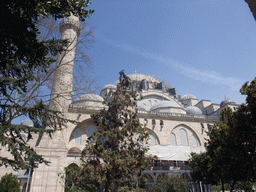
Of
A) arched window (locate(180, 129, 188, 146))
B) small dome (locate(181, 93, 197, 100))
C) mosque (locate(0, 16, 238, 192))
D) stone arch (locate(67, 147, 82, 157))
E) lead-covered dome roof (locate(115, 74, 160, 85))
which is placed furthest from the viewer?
small dome (locate(181, 93, 197, 100))

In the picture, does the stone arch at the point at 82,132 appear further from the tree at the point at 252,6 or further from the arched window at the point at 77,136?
the tree at the point at 252,6

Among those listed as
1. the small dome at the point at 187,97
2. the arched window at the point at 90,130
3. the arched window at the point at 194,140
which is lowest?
the arched window at the point at 194,140

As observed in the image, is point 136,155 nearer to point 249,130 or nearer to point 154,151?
point 249,130

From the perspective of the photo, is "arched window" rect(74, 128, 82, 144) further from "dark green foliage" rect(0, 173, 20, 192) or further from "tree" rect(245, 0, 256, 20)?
"tree" rect(245, 0, 256, 20)

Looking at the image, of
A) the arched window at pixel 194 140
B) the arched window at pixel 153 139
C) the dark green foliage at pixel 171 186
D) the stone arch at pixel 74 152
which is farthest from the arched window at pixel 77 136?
the arched window at pixel 194 140

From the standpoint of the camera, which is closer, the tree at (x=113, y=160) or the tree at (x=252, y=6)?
the tree at (x=252, y=6)

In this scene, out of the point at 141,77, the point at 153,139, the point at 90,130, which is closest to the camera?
the point at 90,130

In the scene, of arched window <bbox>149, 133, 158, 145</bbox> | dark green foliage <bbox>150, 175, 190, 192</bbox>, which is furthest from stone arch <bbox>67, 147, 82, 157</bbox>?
dark green foliage <bbox>150, 175, 190, 192</bbox>

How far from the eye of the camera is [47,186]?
38.9ft

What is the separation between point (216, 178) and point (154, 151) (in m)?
6.50

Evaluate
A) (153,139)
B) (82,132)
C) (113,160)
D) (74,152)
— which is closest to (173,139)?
(153,139)

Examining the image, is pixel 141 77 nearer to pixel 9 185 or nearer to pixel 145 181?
pixel 9 185

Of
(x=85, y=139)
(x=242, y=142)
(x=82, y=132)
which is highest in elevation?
(x=82, y=132)

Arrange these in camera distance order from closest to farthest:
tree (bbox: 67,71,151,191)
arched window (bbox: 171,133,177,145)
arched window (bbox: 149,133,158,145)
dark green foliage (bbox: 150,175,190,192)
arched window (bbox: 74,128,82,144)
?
tree (bbox: 67,71,151,191)
dark green foliage (bbox: 150,175,190,192)
arched window (bbox: 74,128,82,144)
arched window (bbox: 149,133,158,145)
arched window (bbox: 171,133,177,145)
